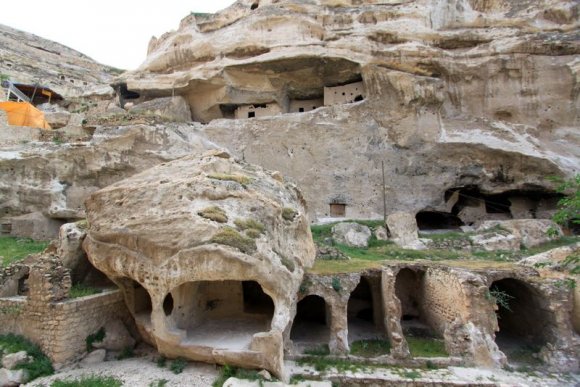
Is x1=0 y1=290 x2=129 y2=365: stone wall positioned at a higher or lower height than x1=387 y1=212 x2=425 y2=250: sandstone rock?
lower

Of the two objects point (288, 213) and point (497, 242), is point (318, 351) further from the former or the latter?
point (497, 242)

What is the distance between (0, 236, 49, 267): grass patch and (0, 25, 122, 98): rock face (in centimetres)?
1584

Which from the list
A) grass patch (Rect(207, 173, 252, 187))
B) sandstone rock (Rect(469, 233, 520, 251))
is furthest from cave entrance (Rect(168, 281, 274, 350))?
sandstone rock (Rect(469, 233, 520, 251))

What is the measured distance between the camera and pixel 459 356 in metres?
7.47

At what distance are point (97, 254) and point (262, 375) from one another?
4266 mm

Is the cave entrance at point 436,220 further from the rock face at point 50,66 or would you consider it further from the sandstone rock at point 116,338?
the rock face at point 50,66

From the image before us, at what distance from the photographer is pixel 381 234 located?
14656mm

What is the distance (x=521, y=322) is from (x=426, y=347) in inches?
129

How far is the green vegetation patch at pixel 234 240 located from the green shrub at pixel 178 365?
2.69m

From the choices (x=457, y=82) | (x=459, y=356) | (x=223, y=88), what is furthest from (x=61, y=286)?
(x=457, y=82)

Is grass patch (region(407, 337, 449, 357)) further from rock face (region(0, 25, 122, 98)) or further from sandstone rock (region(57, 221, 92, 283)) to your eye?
rock face (region(0, 25, 122, 98))

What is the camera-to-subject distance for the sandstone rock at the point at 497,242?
43.5 feet

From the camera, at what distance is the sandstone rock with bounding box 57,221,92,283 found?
7871 mm

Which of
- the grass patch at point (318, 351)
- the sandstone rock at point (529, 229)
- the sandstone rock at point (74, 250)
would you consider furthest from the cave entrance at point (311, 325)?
the sandstone rock at point (529, 229)
